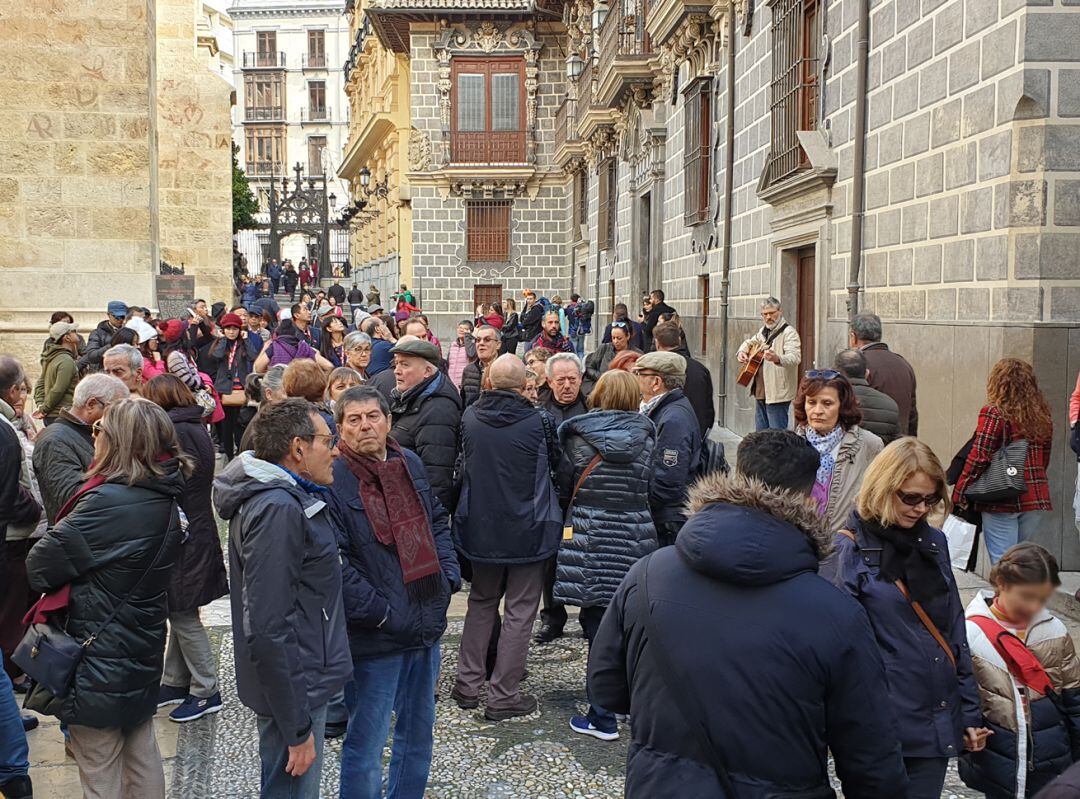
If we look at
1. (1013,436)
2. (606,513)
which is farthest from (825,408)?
(1013,436)

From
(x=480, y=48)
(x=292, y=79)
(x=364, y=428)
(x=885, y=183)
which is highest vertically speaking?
(x=292, y=79)

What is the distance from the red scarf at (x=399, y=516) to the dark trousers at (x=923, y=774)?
5.71ft

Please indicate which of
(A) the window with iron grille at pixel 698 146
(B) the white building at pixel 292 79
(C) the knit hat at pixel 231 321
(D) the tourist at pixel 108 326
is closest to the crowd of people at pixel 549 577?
(D) the tourist at pixel 108 326

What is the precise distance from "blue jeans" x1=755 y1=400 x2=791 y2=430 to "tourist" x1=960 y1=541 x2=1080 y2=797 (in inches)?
288

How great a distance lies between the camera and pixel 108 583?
11.9ft

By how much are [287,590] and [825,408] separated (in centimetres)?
249

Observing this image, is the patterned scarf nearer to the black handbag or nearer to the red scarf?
the red scarf

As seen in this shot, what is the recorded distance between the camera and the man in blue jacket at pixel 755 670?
237cm

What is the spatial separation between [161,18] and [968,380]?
61.6 ft

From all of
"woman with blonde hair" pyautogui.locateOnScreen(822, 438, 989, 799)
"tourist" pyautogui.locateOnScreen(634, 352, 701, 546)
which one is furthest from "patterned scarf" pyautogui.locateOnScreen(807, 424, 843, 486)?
"woman with blonde hair" pyautogui.locateOnScreen(822, 438, 989, 799)

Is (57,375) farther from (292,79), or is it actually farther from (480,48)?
(292,79)

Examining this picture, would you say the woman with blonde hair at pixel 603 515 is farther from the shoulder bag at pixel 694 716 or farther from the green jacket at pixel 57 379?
the green jacket at pixel 57 379

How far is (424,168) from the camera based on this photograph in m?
31.9

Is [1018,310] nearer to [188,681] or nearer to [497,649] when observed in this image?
[497,649]
